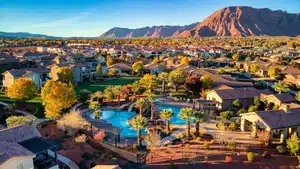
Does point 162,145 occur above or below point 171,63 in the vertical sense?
below

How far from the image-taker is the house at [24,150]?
1849cm

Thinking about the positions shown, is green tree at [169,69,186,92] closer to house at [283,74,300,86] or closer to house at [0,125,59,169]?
house at [283,74,300,86]

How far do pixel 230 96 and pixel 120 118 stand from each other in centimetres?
1798

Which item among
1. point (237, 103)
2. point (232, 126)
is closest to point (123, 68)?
point (237, 103)

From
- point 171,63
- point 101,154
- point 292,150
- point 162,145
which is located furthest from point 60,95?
point 171,63

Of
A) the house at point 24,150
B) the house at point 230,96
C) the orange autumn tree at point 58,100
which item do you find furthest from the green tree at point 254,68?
the house at point 24,150

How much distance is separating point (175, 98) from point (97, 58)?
54.0 m

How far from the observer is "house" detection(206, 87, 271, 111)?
1615 inches

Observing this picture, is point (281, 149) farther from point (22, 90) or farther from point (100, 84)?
point (100, 84)

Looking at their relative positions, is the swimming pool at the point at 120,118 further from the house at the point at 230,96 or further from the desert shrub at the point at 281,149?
the desert shrub at the point at 281,149

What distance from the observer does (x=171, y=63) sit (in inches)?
3519

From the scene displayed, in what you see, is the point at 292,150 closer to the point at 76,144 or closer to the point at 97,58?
the point at 76,144

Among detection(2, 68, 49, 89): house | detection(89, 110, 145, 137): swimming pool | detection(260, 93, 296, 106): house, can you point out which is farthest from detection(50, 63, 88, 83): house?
detection(260, 93, 296, 106): house

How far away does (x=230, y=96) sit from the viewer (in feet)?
136
